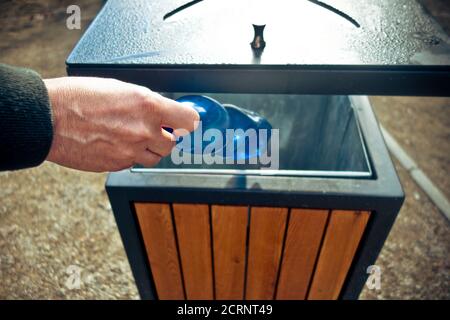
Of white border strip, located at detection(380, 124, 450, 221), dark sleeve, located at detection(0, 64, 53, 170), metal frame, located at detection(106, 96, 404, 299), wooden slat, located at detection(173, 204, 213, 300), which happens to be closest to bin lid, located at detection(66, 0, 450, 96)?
dark sleeve, located at detection(0, 64, 53, 170)

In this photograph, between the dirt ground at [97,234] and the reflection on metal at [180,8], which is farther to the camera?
the dirt ground at [97,234]

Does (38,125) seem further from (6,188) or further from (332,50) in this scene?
(6,188)

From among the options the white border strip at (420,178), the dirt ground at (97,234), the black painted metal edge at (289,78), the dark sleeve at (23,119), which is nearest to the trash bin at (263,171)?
the black painted metal edge at (289,78)

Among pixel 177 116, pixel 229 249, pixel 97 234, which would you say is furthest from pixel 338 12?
pixel 97 234

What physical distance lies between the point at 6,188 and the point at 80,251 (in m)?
0.87

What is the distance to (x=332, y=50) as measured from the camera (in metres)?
0.75

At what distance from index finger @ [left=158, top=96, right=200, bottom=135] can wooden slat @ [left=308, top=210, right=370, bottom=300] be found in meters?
0.49

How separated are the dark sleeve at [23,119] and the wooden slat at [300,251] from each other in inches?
25.9

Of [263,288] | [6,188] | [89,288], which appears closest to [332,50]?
[263,288]

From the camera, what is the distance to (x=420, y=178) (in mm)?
2398

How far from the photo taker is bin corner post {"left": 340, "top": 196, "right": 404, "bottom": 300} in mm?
939

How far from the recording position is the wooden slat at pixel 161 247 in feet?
3.35

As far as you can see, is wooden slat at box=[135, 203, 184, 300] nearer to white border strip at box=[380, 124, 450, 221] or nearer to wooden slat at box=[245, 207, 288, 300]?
wooden slat at box=[245, 207, 288, 300]

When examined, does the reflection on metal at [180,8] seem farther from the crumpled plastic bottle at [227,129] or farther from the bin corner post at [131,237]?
the bin corner post at [131,237]
